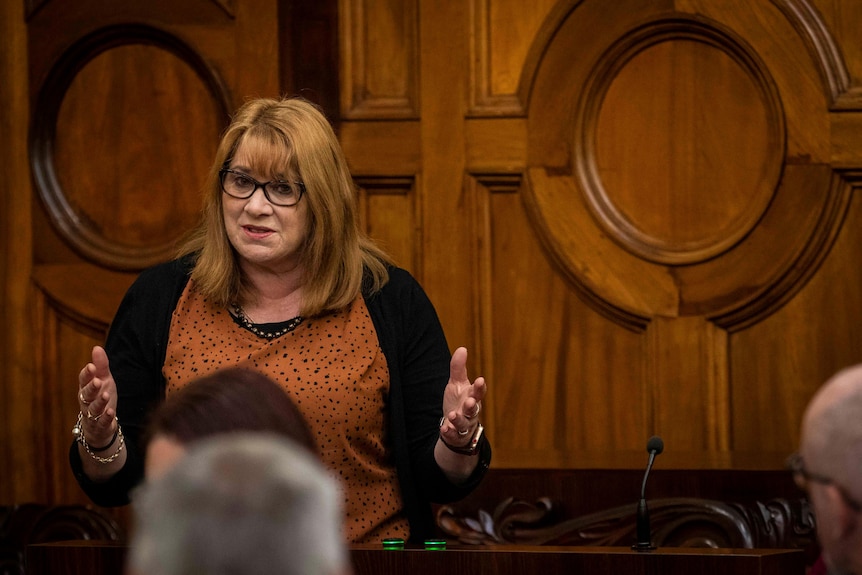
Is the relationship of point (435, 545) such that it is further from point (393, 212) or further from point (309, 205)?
point (393, 212)

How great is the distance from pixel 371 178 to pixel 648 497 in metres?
1.39

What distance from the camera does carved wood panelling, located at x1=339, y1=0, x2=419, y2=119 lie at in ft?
13.9

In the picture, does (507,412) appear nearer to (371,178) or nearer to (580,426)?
(580,426)

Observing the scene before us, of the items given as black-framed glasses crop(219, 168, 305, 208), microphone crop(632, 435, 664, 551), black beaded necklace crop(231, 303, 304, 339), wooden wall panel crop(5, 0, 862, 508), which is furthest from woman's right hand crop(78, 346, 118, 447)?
wooden wall panel crop(5, 0, 862, 508)

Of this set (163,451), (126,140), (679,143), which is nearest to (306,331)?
(163,451)

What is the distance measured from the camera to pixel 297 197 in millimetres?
2947

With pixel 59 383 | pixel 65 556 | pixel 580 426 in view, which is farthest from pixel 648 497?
pixel 59 383

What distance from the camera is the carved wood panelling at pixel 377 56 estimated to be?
13.9ft

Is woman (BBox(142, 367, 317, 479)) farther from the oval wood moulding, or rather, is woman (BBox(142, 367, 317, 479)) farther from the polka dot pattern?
the oval wood moulding

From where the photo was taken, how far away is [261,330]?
2928 mm

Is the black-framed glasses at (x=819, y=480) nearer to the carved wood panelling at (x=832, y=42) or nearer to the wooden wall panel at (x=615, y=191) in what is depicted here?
the wooden wall panel at (x=615, y=191)

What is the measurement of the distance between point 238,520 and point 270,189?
1.86 m

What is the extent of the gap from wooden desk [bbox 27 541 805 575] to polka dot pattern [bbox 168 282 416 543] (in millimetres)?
283

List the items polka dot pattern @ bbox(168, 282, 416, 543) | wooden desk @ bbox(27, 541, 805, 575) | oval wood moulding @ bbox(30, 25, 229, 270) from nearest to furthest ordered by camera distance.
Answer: wooden desk @ bbox(27, 541, 805, 575)
polka dot pattern @ bbox(168, 282, 416, 543)
oval wood moulding @ bbox(30, 25, 229, 270)
